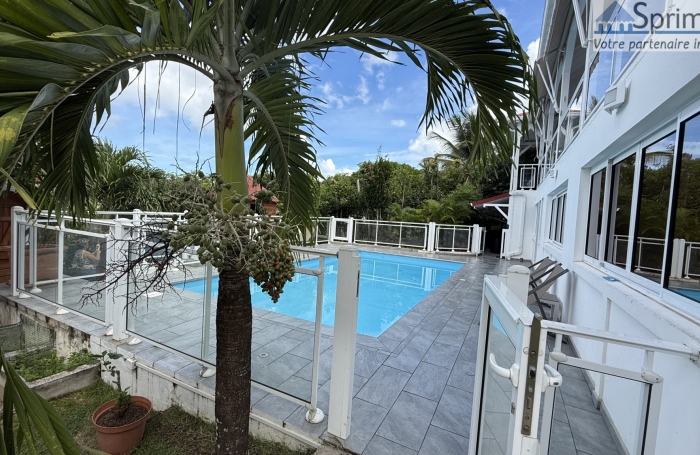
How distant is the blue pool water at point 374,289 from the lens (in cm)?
261

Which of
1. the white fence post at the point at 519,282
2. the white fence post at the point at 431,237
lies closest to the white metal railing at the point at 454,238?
the white fence post at the point at 431,237

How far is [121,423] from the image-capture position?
2.60 m

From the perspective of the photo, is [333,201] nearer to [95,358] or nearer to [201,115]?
[95,358]

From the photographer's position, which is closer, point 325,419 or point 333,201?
point 325,419

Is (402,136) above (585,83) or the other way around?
above

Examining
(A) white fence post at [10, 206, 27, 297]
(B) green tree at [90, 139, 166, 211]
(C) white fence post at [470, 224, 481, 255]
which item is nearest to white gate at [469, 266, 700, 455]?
(A) white fence post at [10, 206, 27, 297]

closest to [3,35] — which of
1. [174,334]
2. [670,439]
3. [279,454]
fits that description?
[279,454]

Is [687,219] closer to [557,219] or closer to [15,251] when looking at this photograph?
[557,219]

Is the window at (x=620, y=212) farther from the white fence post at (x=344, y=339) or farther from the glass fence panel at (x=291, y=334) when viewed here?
the glass fence panel at (x=291, y=334)

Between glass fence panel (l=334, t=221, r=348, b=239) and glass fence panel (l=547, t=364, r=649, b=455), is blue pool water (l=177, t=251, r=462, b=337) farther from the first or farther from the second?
glass fence panel (l=334, t=221, r=348, b=239)

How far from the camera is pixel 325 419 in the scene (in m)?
2.45

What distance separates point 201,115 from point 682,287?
304 centimetres

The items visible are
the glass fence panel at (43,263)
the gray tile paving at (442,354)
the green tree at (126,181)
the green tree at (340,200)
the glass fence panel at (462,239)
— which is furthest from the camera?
the green tree at (340,200)

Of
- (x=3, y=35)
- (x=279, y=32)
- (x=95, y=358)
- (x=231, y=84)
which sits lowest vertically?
(x=95, y=358)
